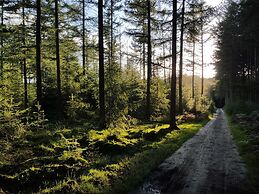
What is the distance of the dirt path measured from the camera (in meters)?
6.86

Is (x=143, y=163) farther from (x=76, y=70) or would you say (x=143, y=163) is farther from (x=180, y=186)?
(x=76, y=70)

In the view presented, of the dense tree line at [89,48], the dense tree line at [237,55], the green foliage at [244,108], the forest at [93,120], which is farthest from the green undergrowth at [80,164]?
the dense tree line at [237,55]

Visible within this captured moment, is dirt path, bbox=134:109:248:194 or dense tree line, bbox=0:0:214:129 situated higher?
dense tree line, bbox=0:0:214:129

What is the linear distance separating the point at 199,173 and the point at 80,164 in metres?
3.87

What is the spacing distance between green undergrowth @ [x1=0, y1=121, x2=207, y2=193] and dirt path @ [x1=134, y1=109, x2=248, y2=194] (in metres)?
0.46

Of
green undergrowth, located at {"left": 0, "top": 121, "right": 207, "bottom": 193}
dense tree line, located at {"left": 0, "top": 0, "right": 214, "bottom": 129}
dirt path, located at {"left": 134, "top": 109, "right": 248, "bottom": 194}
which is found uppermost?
dense tree line, located at {"left": 0, "top": 0, "right": 214, "bottom": 129}

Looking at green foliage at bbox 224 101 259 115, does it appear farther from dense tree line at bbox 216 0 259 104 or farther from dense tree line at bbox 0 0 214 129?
dense tree line at bbox 0 0 214 129

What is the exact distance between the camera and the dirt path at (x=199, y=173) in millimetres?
6858

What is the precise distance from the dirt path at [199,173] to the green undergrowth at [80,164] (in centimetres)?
46

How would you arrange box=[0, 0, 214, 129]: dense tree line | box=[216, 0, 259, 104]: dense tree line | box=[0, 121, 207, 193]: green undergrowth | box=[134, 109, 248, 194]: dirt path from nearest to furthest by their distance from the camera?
box=[0, 121, 207, 193]: green undergrowth < box=[134, 109, 248, 194]: dirt path < box=[0, 0, 214, 129]: dense tree line < box=[216, 0, 259, 104]: dense tree line

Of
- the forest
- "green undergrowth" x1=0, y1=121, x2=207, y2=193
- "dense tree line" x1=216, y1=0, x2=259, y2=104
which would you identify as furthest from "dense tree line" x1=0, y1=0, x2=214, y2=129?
"dense tree line" x1=216, y1=0, x2=259, y2=104

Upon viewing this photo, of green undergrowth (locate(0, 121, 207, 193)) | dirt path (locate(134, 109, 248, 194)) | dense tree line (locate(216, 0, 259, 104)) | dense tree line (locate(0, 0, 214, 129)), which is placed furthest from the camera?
dense tree line (locate(216, 0, 259, 104))

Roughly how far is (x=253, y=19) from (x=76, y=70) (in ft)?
52.0

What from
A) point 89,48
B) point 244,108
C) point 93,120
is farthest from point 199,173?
point 244,108
